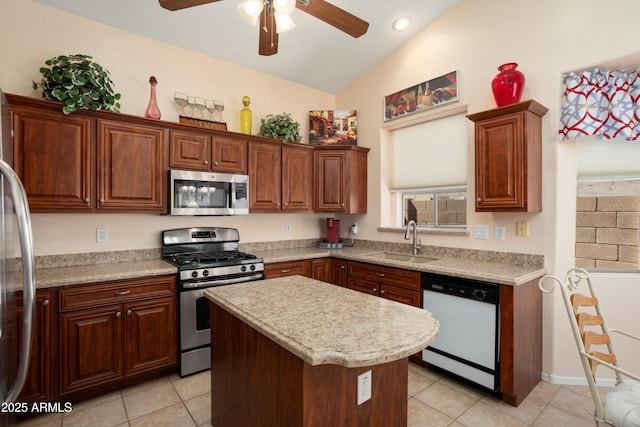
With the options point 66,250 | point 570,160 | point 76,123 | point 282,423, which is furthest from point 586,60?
point 66,250

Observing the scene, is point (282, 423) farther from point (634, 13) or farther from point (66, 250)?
point (634, 13)

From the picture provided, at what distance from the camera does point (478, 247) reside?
2893mm

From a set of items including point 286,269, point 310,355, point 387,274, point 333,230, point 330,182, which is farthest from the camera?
point 333,230

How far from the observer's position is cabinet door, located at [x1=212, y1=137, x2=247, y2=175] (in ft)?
9.98

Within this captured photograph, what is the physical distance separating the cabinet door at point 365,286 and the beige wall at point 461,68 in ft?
2.49

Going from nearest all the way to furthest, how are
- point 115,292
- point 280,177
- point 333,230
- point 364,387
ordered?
point 364,387 < point 115,292 < point 280,177 < point 333,230

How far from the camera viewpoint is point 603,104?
7.57 ft

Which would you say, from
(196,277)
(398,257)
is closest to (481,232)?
(398,257)

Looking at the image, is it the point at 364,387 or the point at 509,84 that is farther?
the point at 509,84

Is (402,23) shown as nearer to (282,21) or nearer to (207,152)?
(282,21)

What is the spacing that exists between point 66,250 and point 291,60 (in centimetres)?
287

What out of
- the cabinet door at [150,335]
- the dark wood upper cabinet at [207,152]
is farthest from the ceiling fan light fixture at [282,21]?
the cabinet door at [150,335]

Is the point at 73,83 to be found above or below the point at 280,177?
above

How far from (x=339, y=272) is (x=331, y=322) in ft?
7.25
